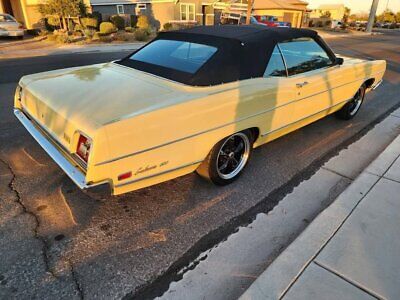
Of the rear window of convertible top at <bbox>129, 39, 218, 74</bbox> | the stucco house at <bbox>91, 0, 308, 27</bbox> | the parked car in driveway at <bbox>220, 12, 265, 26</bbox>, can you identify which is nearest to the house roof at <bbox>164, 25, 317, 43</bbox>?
the rear window of convertible top at <bbox>129, 39, 218, 74</bbox>

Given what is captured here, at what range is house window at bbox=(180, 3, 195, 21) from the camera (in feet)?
80.4

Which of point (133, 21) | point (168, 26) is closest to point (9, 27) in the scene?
point (133, 21)

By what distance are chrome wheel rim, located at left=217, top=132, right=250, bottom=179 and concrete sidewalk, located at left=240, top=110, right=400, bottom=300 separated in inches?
38.9

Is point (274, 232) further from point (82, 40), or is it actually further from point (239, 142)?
point (82, 40)

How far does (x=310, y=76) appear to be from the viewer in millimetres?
3746

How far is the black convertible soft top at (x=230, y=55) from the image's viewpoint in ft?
9.73

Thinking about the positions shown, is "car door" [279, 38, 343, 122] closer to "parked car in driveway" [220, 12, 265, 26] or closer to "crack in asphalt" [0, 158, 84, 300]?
"crack in asphalt" [0, 158, 84, 300]

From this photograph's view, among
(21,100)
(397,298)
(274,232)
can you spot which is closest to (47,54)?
(21,100)

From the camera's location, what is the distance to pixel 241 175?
3.46m

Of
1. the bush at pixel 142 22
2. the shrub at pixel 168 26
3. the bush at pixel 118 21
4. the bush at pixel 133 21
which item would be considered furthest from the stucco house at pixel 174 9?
the bush at pixel 118 21

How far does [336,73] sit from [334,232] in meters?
2.45

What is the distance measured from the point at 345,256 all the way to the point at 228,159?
1.41 m

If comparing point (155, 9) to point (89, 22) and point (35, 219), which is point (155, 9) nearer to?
point (89, 22)

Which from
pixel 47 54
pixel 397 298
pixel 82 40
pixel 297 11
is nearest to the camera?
pixel 397 298
